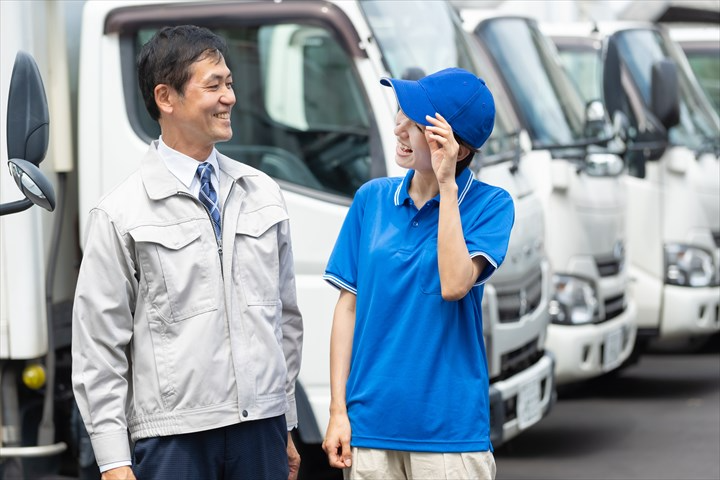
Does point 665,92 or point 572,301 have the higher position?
point 665,92

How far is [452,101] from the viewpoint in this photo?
3477 mm

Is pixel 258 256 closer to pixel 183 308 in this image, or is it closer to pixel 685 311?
pixel 183 308

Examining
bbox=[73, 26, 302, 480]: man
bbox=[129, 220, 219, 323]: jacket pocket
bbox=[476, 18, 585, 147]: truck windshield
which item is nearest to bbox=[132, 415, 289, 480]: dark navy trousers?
bbox=[73, 26, 302, 480]: man

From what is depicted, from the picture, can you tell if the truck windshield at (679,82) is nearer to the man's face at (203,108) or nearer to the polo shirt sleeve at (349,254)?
the polo shirt sleeve at (349,254)

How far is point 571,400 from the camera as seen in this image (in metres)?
9.93

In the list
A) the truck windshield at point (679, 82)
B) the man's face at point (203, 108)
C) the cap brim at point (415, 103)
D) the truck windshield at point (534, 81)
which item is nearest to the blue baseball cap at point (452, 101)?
the cap brim at point (415, 103)

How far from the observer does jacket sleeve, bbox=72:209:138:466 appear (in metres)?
3.32

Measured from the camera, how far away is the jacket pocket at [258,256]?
346 cm

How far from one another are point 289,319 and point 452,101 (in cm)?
71

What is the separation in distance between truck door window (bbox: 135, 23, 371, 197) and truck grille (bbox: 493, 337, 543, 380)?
112cm

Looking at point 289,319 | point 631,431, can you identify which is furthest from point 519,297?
point 289,319

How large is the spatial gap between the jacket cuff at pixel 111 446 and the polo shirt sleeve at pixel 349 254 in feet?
2.16

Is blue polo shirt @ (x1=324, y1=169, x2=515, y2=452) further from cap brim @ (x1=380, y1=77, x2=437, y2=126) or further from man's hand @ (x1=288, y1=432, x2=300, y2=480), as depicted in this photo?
man's hand @ (x1=288, y1=432, x2=300, y2=480)

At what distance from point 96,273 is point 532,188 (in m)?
4.01
